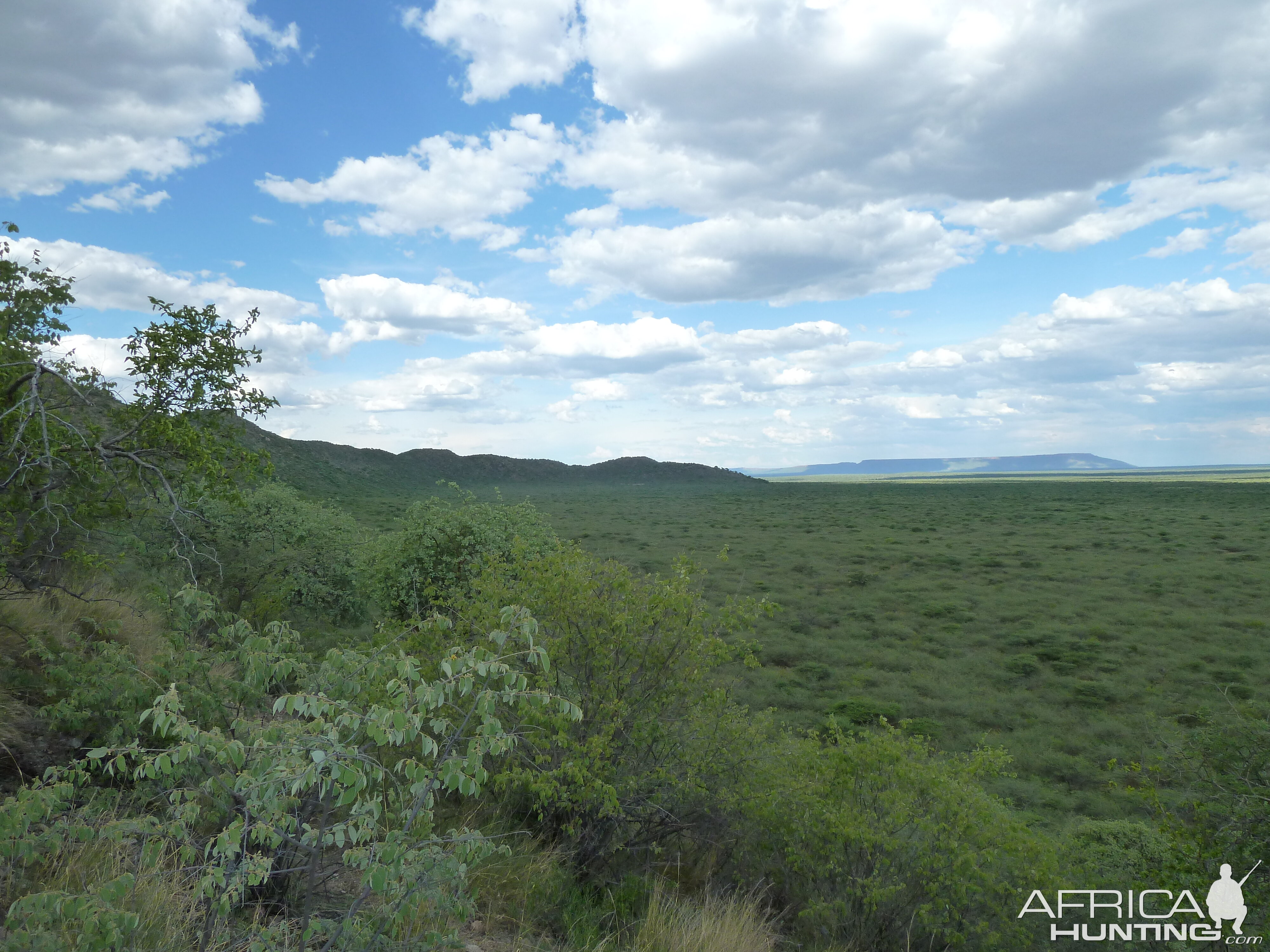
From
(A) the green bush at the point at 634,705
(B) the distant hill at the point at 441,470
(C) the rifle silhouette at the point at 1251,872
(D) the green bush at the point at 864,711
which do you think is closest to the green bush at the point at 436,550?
(D) the green bush at the point at 864,711

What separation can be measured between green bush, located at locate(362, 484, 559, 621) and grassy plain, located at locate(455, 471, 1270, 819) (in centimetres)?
628

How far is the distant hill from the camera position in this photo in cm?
9500

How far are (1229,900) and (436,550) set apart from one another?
13032 mm

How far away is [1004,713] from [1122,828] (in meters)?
6.75

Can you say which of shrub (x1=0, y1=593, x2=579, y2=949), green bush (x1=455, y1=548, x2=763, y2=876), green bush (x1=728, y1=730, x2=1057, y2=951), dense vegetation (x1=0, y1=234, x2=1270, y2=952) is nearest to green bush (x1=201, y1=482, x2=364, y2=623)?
dense vegetation (x1=0, y1=234, x2=1270, y2=952)

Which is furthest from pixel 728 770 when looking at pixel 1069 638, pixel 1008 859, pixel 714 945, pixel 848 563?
pixel 848 563

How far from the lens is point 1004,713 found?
46.7ft

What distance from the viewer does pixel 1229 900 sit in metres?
4.91

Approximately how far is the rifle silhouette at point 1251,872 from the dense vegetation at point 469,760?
119 millimetres

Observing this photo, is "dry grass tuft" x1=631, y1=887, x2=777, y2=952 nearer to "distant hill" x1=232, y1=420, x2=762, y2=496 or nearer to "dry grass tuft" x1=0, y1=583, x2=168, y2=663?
"dry grass tuft" x1=0, y1=583, x2=168, y2=663

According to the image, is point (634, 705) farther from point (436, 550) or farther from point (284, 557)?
point (284, 557)

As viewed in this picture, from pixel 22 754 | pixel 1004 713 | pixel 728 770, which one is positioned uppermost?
pixel 22 754

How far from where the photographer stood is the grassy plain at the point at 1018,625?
1338cm

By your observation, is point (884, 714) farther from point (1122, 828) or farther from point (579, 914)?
point (579, 914)
